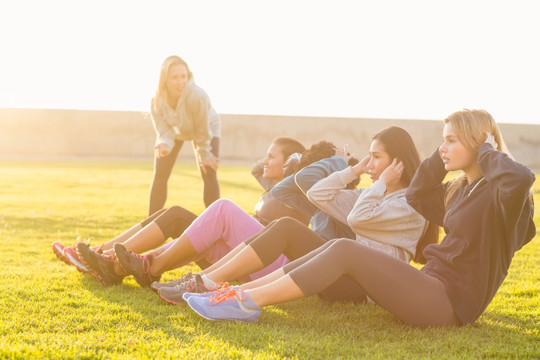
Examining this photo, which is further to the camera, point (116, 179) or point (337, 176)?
point (116, 179)

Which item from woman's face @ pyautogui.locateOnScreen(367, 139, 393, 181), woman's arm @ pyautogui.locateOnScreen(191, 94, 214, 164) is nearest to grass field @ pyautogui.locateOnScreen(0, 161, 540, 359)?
woman's face @ pyautogui.locateOnScreen(367, 139, 393, 181)

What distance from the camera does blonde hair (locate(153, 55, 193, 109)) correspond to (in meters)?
6.69

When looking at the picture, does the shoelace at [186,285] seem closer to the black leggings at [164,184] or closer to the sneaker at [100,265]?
the sneaker at [100,265]

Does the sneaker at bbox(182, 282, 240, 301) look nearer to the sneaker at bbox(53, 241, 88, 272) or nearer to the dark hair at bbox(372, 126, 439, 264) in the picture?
the dark hair at bbox(372, 126, 439, 264)

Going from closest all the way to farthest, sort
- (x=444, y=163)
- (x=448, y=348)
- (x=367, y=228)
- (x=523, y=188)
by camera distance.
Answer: (x=523, y=188), (x=448, y=348), (x=444, y=163), (x=367, y=228)

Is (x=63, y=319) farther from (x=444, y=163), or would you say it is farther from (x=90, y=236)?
(x=90, y=236)

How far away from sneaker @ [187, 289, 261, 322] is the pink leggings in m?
0.75

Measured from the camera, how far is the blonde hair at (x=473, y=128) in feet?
10.3

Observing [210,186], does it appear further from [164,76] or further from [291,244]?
[291,244]

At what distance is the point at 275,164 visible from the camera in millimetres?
4941

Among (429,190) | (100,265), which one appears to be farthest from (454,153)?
(100,265)

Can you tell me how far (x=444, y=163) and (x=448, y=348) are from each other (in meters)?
0.92

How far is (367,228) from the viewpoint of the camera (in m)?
A: 3.70

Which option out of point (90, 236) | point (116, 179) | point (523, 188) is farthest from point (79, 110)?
point (523, 188)
